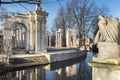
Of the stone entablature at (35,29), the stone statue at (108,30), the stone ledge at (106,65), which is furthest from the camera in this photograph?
the stone entablature at (35,29)

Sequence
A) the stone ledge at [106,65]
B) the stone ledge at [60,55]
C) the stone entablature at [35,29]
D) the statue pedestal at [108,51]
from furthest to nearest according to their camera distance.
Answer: the stone entablature at [35,29] → the stone ledge at [60,55] → the statue pedestal at [108,51] → the stone ledge at [106,65]

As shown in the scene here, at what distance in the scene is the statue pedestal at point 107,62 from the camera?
4512 mm

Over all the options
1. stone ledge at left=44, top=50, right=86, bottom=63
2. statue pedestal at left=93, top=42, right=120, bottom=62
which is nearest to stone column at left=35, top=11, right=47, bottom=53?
stone ledge at left=44, top=50, right=86, bottom=63

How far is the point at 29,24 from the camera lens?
28.2 m

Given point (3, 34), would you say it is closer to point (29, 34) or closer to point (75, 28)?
point (29, 34)

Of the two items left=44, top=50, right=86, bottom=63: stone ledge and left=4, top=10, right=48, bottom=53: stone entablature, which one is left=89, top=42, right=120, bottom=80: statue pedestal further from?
left=4, top=10, right=48, bottom=53: stone entablature

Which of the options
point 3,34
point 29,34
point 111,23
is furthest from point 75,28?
point 111,23

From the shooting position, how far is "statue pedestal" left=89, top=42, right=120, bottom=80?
4512 millimetres

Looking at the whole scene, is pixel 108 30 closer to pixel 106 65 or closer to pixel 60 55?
pixel 106 65

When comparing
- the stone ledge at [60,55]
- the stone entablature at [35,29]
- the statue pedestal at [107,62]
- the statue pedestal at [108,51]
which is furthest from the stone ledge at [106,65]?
the stone entablature at [35,29]

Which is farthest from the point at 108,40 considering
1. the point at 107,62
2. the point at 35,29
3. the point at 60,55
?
the point at 35,29

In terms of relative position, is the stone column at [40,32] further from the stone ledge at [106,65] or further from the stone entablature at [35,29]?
the stone ledge at [106,65]

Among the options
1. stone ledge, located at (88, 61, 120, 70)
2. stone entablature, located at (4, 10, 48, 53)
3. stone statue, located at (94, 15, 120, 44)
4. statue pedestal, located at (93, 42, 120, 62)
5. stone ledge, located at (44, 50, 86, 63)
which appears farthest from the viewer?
stone entablature, located at (4, 10, 48, 53)

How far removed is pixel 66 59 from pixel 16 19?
7.83 m
